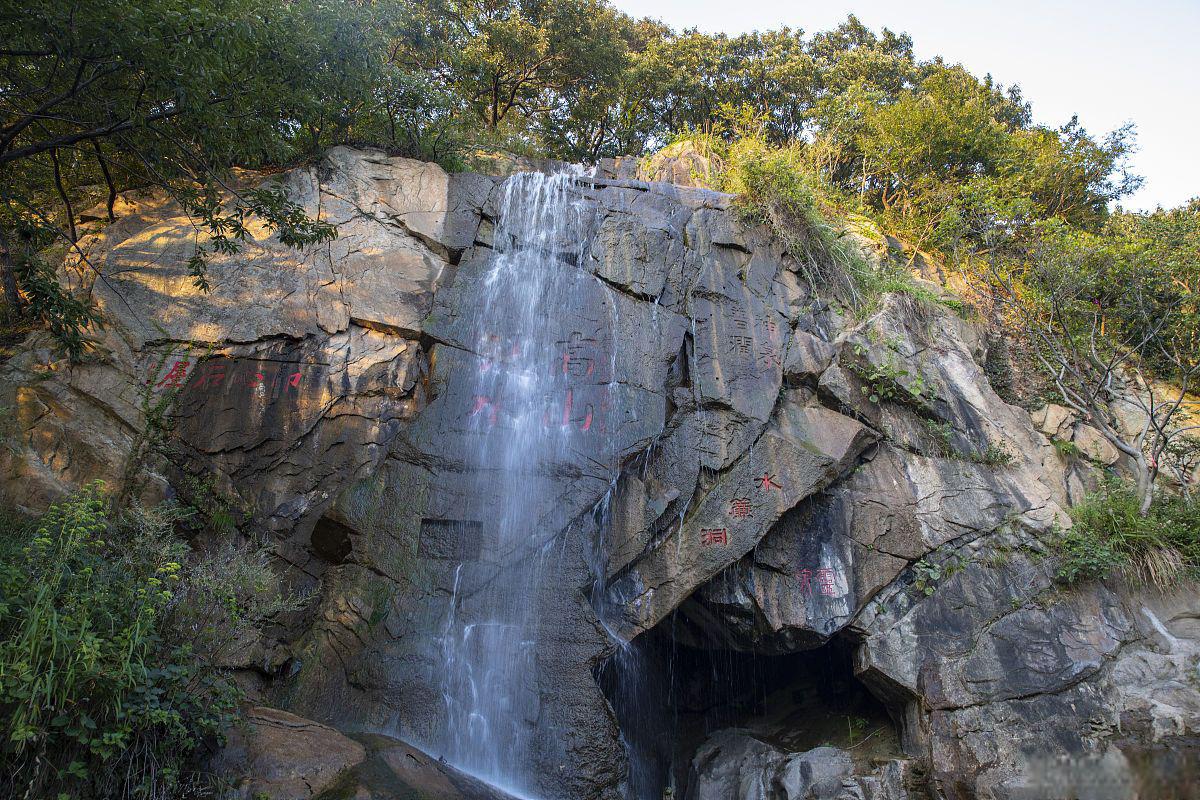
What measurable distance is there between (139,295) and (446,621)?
5.04 metres

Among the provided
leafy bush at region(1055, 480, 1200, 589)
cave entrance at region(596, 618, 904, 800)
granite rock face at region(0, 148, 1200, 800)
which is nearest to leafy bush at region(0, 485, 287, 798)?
granite rock face at region(0, 148, 1200, 800)

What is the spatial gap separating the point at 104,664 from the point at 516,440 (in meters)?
3.87

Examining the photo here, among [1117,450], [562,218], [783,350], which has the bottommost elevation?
[1117,450]

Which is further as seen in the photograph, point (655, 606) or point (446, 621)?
point (655, 606)

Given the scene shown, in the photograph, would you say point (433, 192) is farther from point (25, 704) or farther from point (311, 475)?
point (25, 704)

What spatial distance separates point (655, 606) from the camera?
22.5 ft

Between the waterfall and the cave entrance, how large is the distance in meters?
1.33

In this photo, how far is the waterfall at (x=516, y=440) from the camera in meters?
6.00

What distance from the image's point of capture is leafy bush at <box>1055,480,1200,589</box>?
712cm

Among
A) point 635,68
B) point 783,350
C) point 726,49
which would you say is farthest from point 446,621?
point 726,49

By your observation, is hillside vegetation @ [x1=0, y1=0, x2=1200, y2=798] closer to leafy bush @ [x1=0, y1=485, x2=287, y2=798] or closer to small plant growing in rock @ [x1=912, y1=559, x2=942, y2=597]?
leafy bush @ [x1=0, y1=485, x2=287, y2=798]

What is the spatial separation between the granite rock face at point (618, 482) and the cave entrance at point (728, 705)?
0.27m

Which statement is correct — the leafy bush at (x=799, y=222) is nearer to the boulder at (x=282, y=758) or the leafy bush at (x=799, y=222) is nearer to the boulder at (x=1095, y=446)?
the boulder at (x=1095, y=446)

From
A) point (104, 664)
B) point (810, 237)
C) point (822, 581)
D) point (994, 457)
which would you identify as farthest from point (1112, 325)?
point (104, 664)
